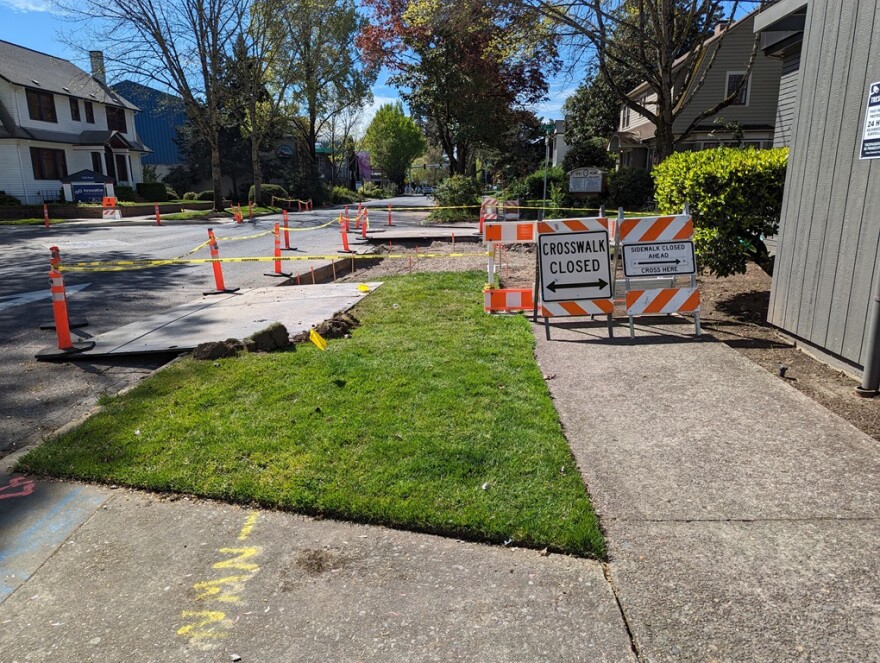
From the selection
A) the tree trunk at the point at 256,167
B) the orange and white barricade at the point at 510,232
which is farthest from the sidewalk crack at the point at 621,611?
the tree trunk at the point at 256,167

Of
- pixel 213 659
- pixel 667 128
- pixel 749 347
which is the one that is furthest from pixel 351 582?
pixel 667 128

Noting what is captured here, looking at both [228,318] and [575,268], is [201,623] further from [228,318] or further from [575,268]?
[228,318]

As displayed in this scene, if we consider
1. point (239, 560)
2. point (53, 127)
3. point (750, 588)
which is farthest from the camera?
point (53, 127)

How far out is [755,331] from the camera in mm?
7371

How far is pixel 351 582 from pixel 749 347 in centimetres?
550

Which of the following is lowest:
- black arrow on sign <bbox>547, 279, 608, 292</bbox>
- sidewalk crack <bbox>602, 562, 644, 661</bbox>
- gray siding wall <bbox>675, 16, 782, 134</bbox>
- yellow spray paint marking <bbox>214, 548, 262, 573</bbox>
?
yellow spray paint marking <bbox>214, 548, 262, 573</bbox>

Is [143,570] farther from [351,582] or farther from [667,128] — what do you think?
[667,128]

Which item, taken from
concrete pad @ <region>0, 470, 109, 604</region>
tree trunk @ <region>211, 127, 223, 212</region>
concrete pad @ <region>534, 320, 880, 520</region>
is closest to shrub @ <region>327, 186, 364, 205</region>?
tree trunk @ <region>211, 127, 223, 212</region>

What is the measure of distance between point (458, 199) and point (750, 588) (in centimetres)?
2674

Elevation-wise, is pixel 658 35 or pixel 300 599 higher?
pixel 658 35

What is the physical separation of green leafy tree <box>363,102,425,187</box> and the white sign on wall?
A: 9354 cm

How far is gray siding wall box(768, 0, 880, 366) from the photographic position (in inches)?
208

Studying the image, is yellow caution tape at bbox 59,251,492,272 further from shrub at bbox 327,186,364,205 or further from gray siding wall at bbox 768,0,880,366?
shrub at bbox 327,186,364,205

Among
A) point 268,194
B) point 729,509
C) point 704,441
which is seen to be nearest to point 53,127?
point 268,194
